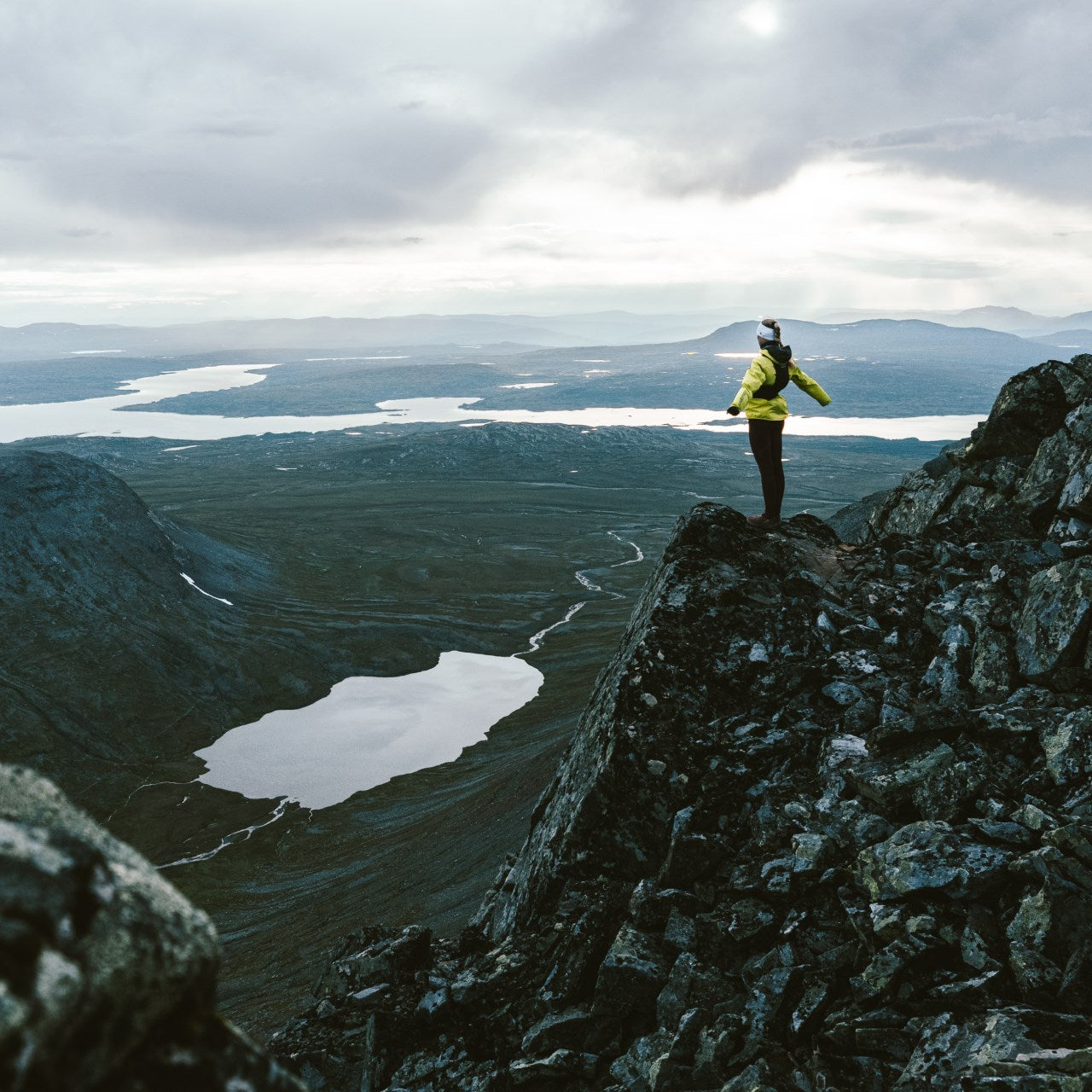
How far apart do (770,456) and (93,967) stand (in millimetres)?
22475

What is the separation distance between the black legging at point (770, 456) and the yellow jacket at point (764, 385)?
21 centimetres

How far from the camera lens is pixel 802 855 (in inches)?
574

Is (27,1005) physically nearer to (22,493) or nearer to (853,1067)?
(853,1067)

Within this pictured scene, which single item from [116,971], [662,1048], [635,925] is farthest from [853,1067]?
[116,971]

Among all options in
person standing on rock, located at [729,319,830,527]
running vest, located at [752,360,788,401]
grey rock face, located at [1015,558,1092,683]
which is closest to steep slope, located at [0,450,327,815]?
person standing on rock, located at [729,319,830,527]

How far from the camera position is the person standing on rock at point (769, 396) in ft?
77.0

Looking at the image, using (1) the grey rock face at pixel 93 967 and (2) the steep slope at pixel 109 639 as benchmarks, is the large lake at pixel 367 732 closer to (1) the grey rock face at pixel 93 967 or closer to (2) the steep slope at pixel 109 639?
(2) the steep slope at pixel 109 639

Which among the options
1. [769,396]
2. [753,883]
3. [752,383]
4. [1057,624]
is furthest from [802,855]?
[769,396]

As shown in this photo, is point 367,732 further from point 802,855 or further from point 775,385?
point 802,855

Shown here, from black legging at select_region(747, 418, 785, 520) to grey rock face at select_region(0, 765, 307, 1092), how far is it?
2057 cm

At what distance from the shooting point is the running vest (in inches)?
929

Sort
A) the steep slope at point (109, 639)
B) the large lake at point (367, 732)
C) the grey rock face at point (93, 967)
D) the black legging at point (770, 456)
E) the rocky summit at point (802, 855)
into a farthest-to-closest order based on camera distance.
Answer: the steep slope at point (109, 639), the large lake at point (367, 732), the black legging at point (770, 456), the rocky summit at point (802, 855), the grey rock face at point (93, 967)

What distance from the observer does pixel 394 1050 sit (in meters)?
15.6

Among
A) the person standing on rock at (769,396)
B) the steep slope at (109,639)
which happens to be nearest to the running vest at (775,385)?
the person standing on rock at (769,396)
